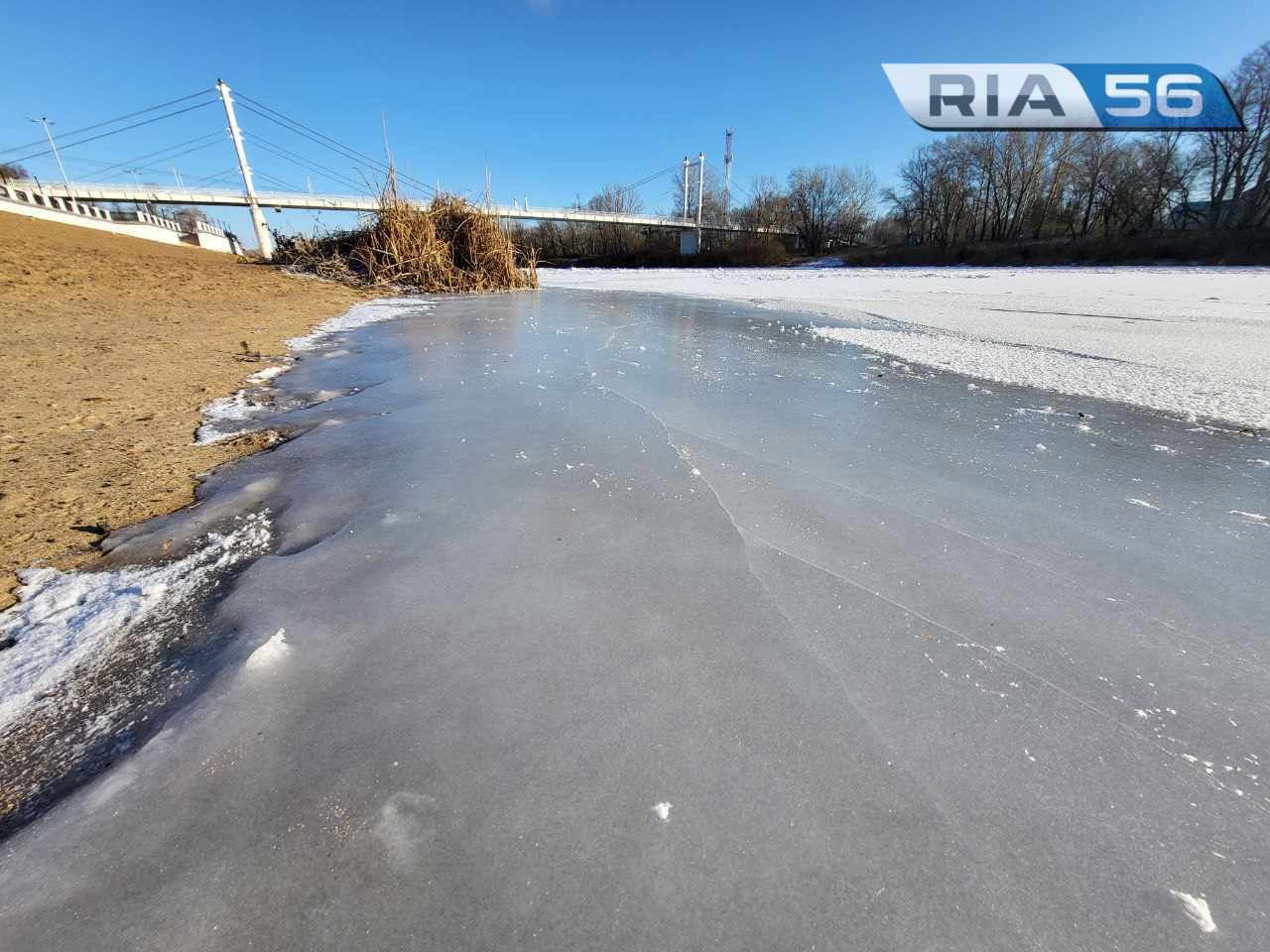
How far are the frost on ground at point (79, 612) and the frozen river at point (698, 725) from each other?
94 mm

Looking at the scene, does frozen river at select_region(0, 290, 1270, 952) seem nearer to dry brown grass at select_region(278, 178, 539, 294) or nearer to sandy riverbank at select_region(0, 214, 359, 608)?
sandy riverbank at select_region(0, 214, 359, 608)

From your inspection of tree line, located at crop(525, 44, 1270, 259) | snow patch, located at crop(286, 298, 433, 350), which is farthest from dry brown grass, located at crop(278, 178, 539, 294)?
tree line, located at crop(525, 44, 1270, 259)

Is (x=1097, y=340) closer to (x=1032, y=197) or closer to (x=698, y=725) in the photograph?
(x=698, y=725)

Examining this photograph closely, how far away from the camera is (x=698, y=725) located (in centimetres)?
72

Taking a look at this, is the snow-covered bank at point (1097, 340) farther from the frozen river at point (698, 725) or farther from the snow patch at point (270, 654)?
the snow patch at point (270, 654)

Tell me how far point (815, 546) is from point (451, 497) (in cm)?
91

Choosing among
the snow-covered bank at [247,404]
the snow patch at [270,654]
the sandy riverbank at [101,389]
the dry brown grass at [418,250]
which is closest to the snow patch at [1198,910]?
the snow patch at [270,654]

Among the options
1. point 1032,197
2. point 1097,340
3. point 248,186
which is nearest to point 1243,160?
point 1032,197

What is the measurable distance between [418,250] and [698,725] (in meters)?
10.0

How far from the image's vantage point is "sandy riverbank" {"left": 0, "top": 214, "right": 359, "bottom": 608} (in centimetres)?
120

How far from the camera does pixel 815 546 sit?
1144 millimetres

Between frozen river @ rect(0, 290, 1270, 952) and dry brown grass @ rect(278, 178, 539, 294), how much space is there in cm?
866

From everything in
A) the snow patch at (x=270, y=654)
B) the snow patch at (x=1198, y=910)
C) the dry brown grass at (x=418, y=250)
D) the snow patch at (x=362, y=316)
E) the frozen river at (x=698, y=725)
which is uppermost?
the dry brown grass at (x=418, y=250)

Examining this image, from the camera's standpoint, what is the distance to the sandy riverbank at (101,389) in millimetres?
1201
